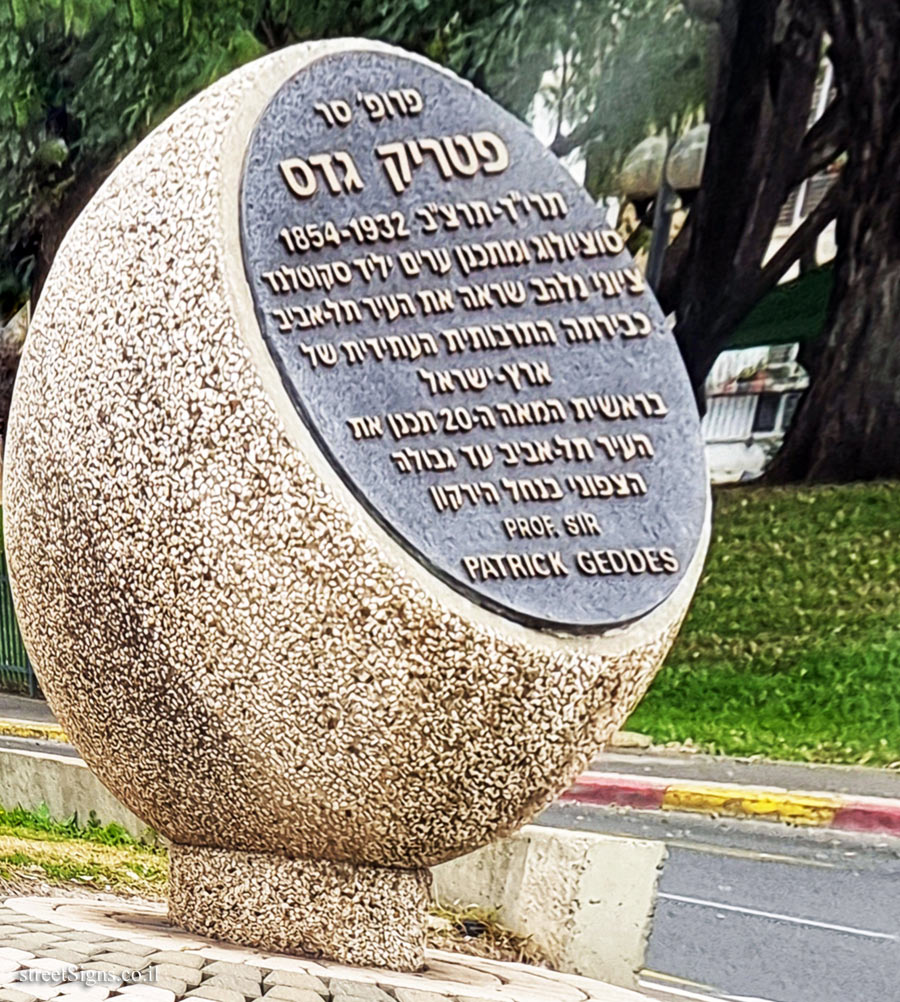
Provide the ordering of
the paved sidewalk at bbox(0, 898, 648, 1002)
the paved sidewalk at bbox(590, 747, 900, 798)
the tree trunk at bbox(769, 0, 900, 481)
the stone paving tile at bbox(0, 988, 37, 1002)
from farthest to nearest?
the tree trunk at bbox(769, 0, 900, 481), the paved sidewalk at bbox(590, 747, 900, 798), the paved sidewalk at bbox(0, 898, 648, 1002), the stone paving tile at bbox(0, 988, 37, 1002)

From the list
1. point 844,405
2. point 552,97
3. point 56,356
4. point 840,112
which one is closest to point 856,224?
point 840,112

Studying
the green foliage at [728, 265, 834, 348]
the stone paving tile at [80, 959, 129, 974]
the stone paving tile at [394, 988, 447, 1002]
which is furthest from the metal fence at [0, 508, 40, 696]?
the stone paving tile at [394, 988, 447, 1002]

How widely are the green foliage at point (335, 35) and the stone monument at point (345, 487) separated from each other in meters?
4.66

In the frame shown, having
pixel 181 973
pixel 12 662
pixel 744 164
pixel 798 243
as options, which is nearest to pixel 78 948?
pixel 181 973

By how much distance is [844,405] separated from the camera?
699 cm

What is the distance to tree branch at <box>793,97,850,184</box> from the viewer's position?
6992 mm

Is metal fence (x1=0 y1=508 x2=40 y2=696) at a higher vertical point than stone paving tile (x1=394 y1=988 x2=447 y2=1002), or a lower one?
lower

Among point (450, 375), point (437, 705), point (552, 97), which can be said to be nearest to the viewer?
point (437, 705)

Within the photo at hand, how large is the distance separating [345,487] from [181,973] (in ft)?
3.65

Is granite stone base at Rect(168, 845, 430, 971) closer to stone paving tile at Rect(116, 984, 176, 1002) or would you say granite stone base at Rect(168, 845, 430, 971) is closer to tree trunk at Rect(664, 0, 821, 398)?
stone paving tile at Rect(116, 984, 176, 1002)

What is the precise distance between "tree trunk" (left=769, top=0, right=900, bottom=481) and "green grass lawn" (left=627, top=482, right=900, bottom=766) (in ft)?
0.75

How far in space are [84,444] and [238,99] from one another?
92 cm

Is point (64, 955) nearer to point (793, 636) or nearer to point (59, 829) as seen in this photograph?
point (59, 829)

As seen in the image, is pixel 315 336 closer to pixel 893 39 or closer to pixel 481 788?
pixel 481 788
